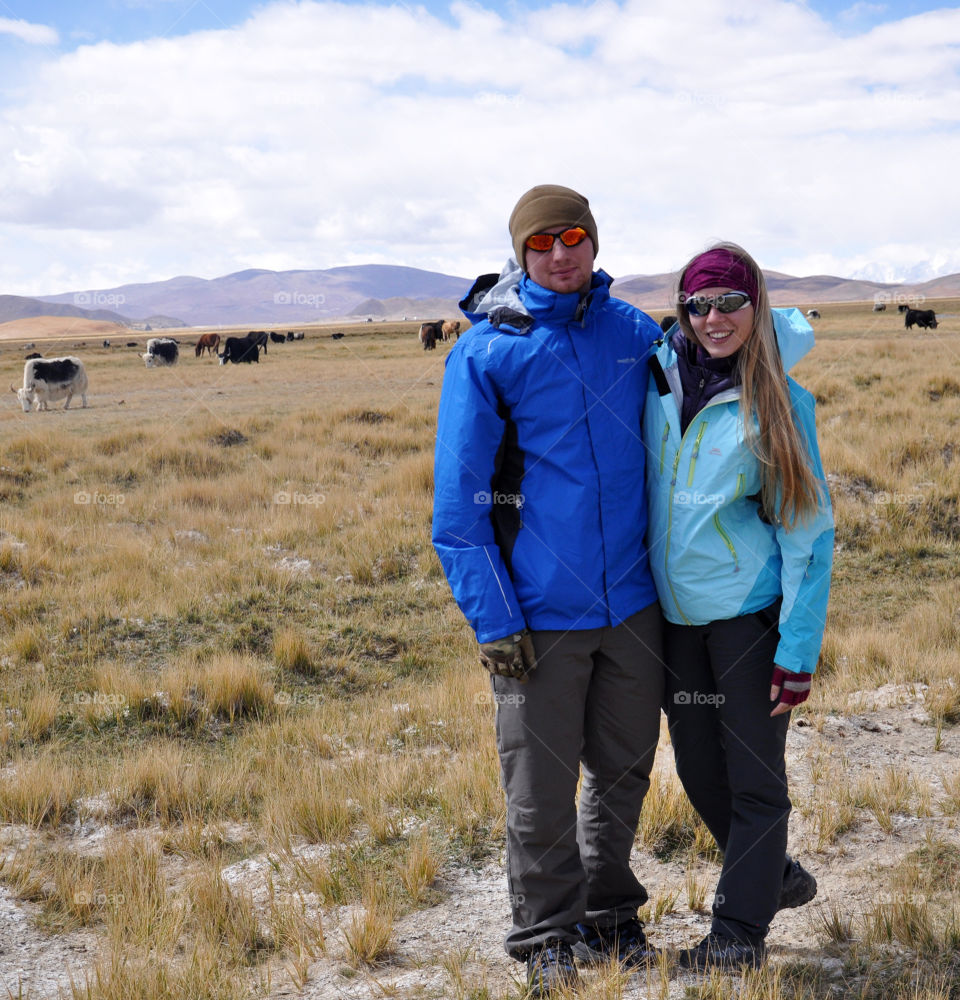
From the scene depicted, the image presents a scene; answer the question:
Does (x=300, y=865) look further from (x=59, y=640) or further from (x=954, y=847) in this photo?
(x=59, y=640)

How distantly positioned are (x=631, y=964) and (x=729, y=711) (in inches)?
33.9

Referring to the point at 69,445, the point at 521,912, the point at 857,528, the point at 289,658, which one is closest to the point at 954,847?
the point at 521,912

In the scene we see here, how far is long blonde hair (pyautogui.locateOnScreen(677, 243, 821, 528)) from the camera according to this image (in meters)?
2.39

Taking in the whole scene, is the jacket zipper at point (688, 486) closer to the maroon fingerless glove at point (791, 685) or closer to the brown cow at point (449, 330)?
the maroon fingerless glove at point (791, 685)

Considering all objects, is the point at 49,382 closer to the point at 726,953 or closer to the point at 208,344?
the point at 726,953

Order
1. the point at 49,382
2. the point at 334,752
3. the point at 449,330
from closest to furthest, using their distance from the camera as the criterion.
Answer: the point at 334,752 < the point at 49,382 < the point at 449,330

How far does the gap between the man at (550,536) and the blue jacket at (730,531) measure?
0.31 ft

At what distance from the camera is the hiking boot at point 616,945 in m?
2.60

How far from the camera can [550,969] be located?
97.4 inches

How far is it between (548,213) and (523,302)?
261 mm

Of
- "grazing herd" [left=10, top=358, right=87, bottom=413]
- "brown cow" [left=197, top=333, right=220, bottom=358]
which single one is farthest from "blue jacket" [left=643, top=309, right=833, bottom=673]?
"brown cow" [left=197, top=333, right=220, bottom=358]

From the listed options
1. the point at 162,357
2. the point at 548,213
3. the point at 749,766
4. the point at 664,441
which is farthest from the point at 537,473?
the point at 162,357

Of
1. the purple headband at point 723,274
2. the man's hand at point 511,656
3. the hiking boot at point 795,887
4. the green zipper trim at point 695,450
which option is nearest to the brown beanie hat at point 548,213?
the purple headband at point 723,274

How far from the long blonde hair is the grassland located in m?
1.32
